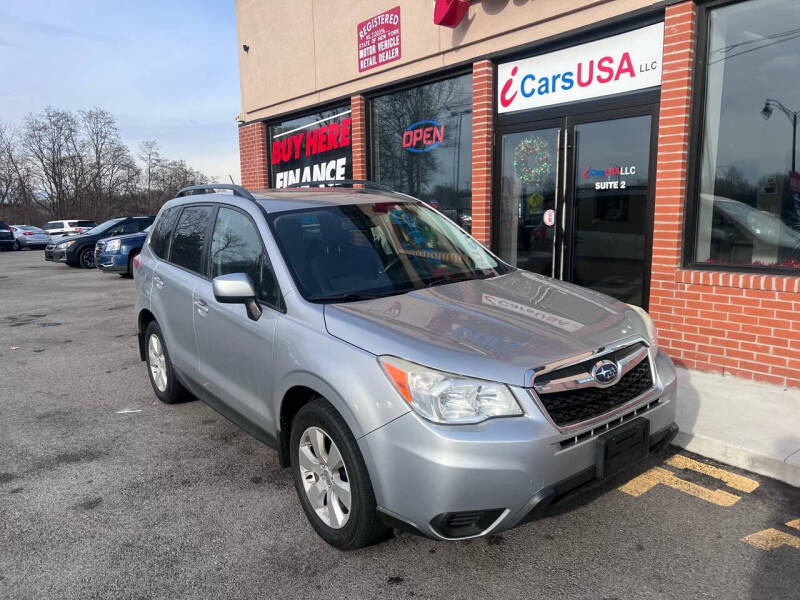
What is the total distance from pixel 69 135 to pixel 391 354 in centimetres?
6700

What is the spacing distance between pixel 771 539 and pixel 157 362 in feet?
14.8

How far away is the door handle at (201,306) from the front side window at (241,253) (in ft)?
0.67

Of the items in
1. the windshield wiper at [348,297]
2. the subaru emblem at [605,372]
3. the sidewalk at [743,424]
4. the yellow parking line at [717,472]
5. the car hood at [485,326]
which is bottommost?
the yellow parking line at [717,472]

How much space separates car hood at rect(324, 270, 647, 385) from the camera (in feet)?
8.00

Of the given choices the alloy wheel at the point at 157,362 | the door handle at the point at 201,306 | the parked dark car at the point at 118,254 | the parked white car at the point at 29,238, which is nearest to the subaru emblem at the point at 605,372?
the door handle at the point at 201,306

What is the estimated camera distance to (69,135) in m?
58.4

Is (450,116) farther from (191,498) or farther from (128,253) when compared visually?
(128,253)

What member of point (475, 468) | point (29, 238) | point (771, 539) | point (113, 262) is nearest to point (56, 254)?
point (113, 262)

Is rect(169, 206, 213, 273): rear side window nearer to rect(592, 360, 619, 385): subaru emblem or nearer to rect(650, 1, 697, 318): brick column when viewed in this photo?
rect(592, 360, 619, 385): subaru emblem

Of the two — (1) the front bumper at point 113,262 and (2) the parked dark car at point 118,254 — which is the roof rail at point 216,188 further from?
(1) the front bumper at point 113,262

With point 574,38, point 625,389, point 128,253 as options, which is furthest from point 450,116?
point 128,253

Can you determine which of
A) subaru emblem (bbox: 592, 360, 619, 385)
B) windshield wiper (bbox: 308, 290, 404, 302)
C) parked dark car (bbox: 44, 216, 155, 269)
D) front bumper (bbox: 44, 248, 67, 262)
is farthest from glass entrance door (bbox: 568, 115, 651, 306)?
front bumper (bbox: 44, 248, 67, 262)

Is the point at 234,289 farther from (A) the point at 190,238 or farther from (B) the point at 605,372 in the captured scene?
(B) the point at 605,372

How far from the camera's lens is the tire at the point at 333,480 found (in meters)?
2.55
